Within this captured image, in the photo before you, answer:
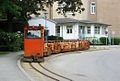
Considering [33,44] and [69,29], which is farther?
[69,29]

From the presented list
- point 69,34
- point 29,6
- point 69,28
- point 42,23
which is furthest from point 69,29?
point 29,6

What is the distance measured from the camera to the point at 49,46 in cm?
1554

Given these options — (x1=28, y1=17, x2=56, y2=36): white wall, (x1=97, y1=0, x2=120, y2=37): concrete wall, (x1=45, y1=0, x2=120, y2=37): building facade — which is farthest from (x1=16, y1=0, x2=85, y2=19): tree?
(x1=97, y1=0, x2=120, y2=37): concrete wall

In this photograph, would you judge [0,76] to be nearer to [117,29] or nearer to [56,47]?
[56,47]

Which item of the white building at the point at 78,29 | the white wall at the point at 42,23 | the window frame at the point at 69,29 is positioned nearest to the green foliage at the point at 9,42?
the white wall at the point at 42,23

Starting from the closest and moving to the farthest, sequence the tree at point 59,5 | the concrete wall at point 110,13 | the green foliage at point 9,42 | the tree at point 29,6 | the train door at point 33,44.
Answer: the train door at point 33,44, the tree at point 29,6, the tree at point 59,5, the green foliage at point 9,42, the concrete wall at point 110,13

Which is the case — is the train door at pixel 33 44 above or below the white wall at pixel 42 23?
below

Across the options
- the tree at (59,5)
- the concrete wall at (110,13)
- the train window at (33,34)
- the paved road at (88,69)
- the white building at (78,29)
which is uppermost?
the concrete wall at (110,13)

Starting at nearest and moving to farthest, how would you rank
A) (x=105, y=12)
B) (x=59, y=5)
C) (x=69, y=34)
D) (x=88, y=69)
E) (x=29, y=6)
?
(x=88, y=69)
(x=59, y=5)
(x=29, y=6)
(x=69, y=34)
(x=105, y=12)

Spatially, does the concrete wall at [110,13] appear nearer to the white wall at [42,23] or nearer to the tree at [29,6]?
the white wall at [42,23]

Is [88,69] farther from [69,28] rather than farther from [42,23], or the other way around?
[69,28]

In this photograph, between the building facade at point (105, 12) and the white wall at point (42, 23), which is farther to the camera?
the building facade at point (105, 12)

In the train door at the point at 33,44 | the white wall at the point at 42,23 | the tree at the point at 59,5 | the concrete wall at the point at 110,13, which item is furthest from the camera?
the concrete wall at the point at 110,13

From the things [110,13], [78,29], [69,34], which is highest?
[110,13]
